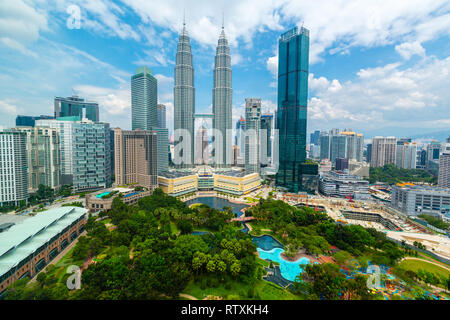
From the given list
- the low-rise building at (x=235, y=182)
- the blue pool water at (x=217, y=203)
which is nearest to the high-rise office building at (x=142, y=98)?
the low-rise building at (x=235, y=182)

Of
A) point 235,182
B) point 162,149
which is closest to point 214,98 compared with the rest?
point 162,149

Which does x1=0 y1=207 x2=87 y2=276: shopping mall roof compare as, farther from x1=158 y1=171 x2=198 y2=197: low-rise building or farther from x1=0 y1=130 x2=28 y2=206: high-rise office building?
x1=158 y1=171 x2=198 y2=197: low-rise building

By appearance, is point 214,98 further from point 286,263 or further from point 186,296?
point 186,296

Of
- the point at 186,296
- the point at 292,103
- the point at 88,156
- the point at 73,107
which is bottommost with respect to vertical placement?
the point at 186,296

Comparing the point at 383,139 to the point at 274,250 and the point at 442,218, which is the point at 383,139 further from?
the point at 274,250

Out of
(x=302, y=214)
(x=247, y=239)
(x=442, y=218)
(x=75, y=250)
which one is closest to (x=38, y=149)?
(x=75, y=250)

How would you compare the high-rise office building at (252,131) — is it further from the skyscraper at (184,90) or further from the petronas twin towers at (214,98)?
the skyscraper at (184,90)
